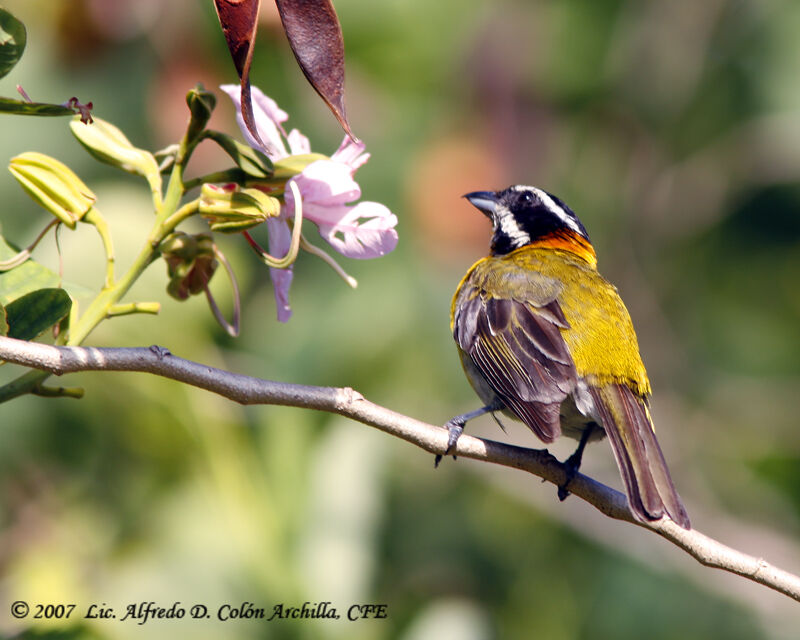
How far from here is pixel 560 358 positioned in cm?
315

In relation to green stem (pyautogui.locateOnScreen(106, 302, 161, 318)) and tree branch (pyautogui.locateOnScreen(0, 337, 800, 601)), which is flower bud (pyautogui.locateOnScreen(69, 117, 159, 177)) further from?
tree branch (pyautogui.locateOnScreen(0, 337, 800, 601))

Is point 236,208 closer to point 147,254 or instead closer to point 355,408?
point 147,254

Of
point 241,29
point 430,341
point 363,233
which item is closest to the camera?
point 241,29

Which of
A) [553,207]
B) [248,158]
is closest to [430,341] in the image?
[553,207]

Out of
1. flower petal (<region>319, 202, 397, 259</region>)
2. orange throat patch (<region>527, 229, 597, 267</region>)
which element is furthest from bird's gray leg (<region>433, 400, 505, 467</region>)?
orange throat patch (<region>527, 229, 597, 267</region>)

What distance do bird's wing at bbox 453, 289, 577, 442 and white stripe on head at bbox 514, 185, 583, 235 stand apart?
0.76 m

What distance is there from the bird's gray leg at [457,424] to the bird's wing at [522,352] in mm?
124

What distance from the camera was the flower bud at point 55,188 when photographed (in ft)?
5.96

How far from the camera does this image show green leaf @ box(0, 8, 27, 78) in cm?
158

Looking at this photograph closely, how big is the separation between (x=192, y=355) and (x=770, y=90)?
4.71m

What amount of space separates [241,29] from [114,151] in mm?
502

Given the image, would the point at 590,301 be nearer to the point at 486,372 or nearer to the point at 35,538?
the point at 486,372

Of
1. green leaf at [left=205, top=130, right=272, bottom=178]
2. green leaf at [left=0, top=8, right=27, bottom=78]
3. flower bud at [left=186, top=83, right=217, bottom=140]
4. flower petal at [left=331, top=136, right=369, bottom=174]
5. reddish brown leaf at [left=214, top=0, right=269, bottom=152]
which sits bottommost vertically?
green leaf at [left=205, top=130, right=272, bottom=178]

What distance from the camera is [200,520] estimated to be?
10.3 feet
